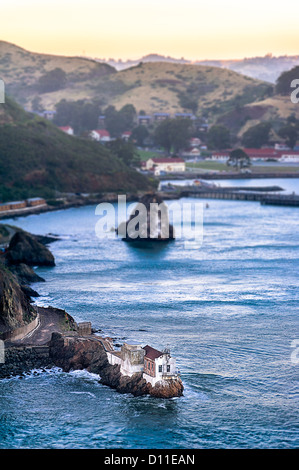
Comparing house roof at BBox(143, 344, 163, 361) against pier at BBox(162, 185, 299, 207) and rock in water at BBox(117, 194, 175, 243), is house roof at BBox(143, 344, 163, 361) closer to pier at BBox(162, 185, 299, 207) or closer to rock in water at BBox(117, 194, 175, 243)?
rock in water at BBox(117, 194, 175, 243)

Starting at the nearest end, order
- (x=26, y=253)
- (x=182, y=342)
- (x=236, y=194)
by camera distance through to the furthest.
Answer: (x=182, y=342) < (x=26, y=253) < (x=236, y=194)

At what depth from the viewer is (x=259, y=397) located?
4997cm

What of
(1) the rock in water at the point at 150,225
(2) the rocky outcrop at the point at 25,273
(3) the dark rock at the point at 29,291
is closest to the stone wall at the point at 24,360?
(3) the dark rock at the point at 29,291

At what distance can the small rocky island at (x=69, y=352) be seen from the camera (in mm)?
49375

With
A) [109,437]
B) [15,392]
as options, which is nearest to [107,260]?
[15,392]

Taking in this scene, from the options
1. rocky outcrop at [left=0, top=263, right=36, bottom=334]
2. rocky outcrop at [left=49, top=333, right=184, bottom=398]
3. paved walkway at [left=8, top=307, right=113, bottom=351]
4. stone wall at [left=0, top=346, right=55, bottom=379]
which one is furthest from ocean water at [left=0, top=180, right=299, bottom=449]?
rocky outcrop at [left=0, top=263, right=36, bottom=334]

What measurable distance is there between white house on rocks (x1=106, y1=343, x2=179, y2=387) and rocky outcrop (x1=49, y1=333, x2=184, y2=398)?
312 millimetres

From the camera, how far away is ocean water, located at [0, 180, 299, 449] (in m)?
45.6

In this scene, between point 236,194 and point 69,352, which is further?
point 236,194

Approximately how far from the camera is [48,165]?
175000mm

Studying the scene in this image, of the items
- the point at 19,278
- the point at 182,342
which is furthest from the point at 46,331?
the point at 19,278

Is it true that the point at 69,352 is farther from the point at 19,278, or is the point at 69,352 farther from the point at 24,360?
the point at 19,278

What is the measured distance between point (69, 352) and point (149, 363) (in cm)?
771
